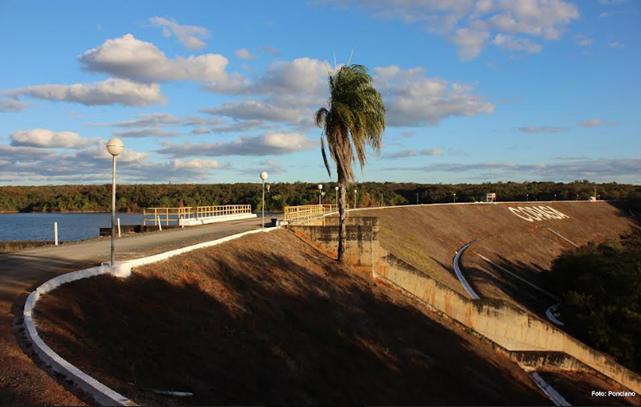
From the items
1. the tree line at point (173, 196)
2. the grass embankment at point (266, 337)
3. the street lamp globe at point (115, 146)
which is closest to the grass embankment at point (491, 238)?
the grass embankment at point (266, 337)

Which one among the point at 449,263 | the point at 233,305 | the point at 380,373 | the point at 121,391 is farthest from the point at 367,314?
the point at 449,263

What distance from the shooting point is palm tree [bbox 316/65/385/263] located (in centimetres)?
2294

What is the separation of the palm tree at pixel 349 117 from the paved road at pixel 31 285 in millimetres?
7932

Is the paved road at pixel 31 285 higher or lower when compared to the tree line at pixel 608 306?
higher

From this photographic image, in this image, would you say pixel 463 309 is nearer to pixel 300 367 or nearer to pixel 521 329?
pixel 521 329

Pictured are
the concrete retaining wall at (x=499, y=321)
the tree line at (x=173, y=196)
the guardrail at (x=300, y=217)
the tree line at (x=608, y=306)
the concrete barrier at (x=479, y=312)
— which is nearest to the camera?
the concrete barrier at (x=479, y=312)

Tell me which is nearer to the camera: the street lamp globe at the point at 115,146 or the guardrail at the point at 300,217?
the street lamp globe at the point at 115,146

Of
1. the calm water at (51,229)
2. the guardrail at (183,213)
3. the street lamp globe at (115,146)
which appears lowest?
the calm water at (51,229)

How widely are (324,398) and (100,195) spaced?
129288mm

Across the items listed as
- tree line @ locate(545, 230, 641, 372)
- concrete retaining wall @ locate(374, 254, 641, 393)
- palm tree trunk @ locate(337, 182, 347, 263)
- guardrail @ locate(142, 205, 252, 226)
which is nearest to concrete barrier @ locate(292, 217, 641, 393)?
concrete retaining wall @ locate(374, 254, 641, 393)

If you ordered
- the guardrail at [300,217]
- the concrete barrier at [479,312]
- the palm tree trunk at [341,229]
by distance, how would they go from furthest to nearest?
1. the guardrail at [300,217]
2. the concrete barrier at [479,312]
3. the palm tree trunk at [341,229]

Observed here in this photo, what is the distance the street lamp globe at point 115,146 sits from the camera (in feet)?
41.3

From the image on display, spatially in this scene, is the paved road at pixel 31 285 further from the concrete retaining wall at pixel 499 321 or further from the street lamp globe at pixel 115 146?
the concrete retaining wall at pixel 499 321

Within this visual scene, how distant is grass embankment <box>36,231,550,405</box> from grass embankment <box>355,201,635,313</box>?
14.3 meters
